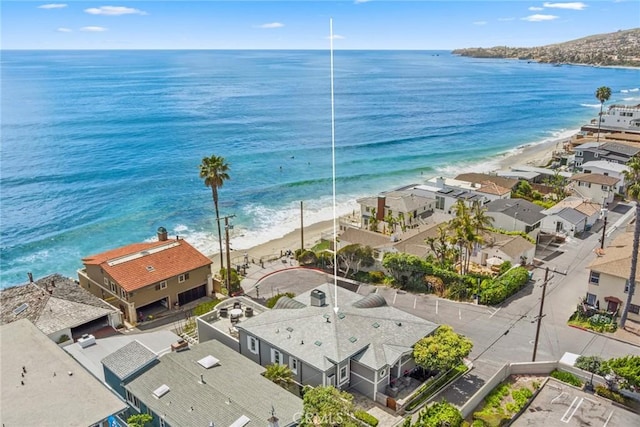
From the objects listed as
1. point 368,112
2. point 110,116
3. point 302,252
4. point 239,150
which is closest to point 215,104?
point 110,116

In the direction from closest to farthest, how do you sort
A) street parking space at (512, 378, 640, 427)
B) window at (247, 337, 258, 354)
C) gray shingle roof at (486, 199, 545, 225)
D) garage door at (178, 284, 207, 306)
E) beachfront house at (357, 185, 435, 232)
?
1. street parking space at (512, 378, 640, 427)
2. window at (247, 337, 258, 354)
3. garage door at (178, 284, 207, 306)
4. gray shingle roof at (486, 199, 545, 225)
5. beachfront house at (357, 185, 435, 232)

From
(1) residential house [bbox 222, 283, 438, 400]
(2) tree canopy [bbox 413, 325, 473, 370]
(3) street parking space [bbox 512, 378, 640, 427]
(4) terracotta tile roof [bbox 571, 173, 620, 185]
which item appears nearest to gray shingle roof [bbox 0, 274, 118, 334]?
(1) residential house [bbox 222, 283, 438, 400]

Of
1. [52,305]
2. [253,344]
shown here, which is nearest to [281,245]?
[52,305]

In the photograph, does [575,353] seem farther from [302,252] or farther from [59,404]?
[59,404]

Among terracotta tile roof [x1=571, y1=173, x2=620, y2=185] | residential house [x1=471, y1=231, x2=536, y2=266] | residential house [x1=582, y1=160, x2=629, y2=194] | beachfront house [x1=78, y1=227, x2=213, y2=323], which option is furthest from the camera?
residential house [x1=582, y1=160, x2=629, y2=194]

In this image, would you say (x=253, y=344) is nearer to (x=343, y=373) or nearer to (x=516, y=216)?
(x=343, y=373)

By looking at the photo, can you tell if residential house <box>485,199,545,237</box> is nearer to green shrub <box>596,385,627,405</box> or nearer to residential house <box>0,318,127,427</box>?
green shrub <box>596,385,627,405</box>

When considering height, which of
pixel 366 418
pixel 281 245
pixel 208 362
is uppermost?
pixel 208 362

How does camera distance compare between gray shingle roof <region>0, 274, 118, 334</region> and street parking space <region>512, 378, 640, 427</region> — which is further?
gray shingle roof <region>0, 274, 118, 334</region>
